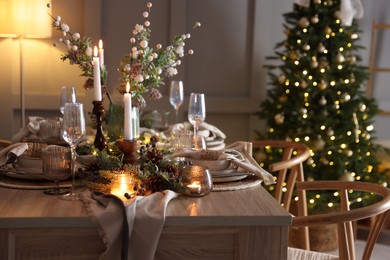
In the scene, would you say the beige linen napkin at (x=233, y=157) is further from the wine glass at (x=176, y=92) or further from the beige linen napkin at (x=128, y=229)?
the wine glass at (x=176, y=92)

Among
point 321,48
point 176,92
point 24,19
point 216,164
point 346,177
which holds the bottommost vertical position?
point 346,177

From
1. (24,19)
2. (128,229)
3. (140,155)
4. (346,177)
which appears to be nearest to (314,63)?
(346,177)

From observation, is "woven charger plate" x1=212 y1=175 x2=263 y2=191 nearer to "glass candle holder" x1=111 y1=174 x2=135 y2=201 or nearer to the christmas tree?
"glass candle holder" x1=111 y1=174 x2=135 y2=201

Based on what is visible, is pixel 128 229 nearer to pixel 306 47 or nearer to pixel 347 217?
pixel 347 217

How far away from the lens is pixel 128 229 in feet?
5.64

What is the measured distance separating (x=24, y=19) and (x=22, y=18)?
15 millimetres

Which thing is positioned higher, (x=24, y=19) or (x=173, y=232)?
(x=24, y=19)

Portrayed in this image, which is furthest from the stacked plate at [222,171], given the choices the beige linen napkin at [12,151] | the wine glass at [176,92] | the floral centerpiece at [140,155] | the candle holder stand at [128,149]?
the wine glass at [176,92]

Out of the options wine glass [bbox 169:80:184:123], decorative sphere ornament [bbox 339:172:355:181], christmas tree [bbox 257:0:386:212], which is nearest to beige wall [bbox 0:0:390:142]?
christmas tree [bbox 257:0:386:212]

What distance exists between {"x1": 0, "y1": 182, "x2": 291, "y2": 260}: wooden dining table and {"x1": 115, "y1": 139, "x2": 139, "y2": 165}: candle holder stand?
28 centimetres

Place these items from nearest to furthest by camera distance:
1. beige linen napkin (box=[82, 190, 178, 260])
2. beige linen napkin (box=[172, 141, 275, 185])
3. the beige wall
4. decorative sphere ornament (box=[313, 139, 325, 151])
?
→ beige linen napkin (box=[82, 190, 178, 260]), beige linen napkin (box=[172, 141, 275, 185]), decorative sphere ornament (box=[313, 139, 325, 151]), the beige wall

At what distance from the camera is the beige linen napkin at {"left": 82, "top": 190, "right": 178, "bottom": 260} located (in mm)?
1715

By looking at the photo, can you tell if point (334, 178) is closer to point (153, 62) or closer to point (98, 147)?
point (153, 62)

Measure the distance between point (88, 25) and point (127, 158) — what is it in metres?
2.84
